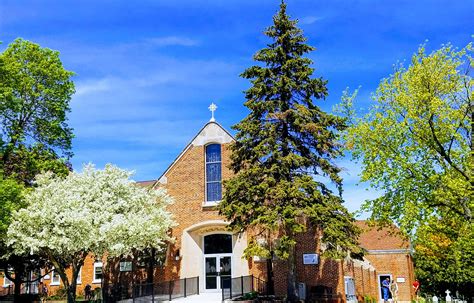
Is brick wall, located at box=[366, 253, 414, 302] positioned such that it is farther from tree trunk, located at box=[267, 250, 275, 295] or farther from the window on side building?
the window on side building

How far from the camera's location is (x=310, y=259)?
24766 mm

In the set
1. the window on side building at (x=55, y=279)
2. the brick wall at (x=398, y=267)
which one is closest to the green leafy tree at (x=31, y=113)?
the window on side building at (x=55, y=279)

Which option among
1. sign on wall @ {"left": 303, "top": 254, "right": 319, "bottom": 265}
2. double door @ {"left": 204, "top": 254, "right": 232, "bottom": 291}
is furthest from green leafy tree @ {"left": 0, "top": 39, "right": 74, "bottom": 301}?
sign on wall @ {"left": 303, "top": 254, "right": 319, "bottom": 265}

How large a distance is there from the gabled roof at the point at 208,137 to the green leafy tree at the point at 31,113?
600 cm

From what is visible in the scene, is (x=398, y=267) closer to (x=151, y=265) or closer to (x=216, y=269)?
(x=216, y=269)

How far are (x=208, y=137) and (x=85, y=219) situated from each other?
948 centimetres

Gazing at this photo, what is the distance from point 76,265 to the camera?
2394cm

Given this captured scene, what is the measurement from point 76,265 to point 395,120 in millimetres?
16574

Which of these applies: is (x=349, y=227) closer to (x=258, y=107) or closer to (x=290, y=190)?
(x=290, y=190)

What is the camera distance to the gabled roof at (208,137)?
93.7ft

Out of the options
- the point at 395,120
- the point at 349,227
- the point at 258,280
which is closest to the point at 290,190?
the point at 349,227

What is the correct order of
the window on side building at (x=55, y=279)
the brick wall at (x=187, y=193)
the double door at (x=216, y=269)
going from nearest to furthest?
the double door at (x=216, y=269)
the brick wall at (x=187, y=193)
the window on side building at (x=55, y=279)

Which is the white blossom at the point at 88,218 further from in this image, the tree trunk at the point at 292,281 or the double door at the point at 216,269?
the tree trunk at the point at 292,281

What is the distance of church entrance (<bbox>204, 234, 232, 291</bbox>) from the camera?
89.3 ft
